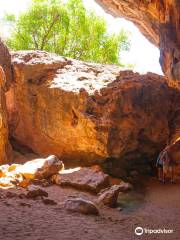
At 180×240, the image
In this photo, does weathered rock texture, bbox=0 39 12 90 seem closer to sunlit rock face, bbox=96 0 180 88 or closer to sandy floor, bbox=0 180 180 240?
sunlit rock face, bbox=96 0 180 88

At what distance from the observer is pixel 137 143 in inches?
502

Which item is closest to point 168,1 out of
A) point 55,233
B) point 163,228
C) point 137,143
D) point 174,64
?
point 174,64

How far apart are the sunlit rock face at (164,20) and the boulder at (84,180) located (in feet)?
15.4

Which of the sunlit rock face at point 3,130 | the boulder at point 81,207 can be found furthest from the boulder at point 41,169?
the boulder at point 81,207

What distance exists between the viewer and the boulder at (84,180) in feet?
31.6

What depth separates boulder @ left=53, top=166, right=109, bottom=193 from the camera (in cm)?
963

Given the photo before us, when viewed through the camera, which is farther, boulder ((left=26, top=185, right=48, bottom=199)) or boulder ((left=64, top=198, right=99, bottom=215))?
boulder ((left=26, top=185, right=48, bottom=199))

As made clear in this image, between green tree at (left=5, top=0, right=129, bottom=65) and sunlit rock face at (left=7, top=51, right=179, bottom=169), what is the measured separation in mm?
7916

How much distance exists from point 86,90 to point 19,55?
12.8ft

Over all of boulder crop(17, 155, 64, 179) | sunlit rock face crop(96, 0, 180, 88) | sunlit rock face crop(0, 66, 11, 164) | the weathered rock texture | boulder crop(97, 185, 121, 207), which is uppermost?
sunlit rock face crop(96, 0, 180, 88)

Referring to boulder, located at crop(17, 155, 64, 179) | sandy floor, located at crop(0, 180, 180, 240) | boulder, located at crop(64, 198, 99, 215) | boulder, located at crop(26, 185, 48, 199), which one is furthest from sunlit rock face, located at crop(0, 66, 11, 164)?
boulder, located at crop(64, 198, 99, 215)

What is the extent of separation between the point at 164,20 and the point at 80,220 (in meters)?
9.41

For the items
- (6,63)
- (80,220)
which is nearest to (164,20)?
(6,63)

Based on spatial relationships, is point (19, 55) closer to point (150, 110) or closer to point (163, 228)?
point (150, 110)
